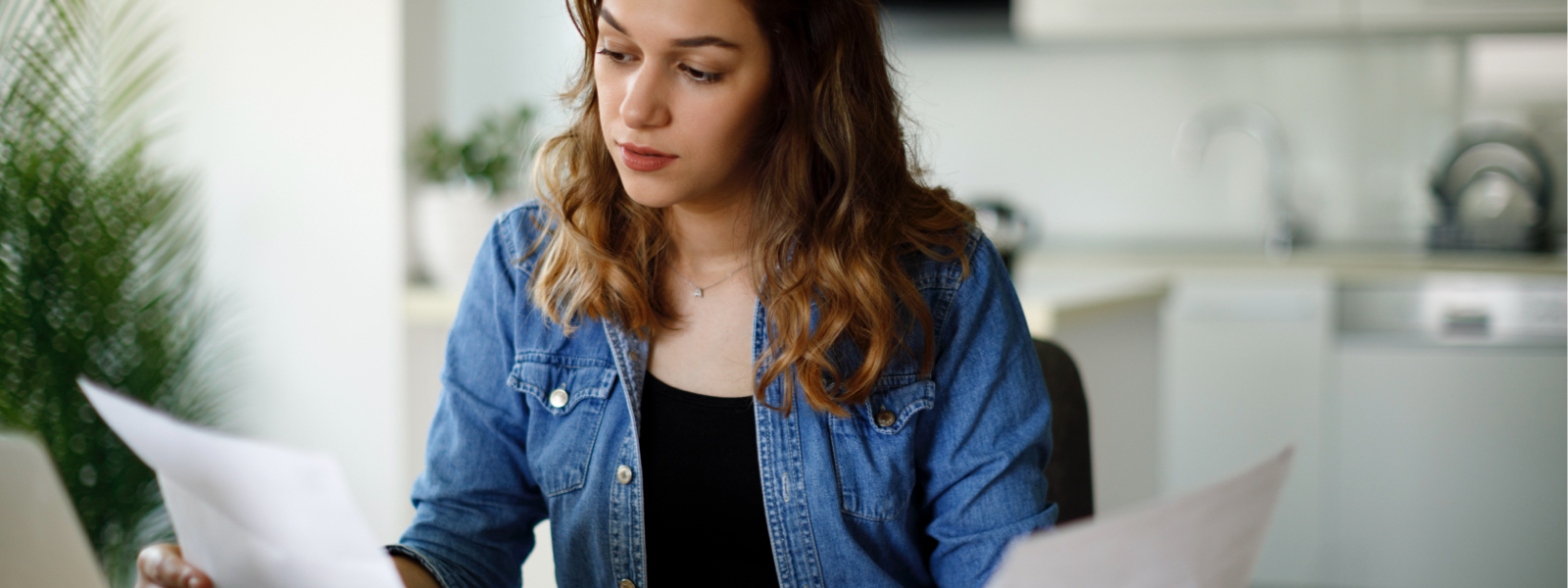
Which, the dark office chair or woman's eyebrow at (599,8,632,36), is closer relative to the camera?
woman's eyebrow at (599,8,632,36)

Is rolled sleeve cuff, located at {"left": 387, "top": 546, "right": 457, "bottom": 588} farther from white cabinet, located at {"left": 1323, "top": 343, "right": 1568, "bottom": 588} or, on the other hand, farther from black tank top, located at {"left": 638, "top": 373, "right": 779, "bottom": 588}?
white cabinet, located at {"left": 1323, "top": 343, "right": 1568, "bottom": 588}

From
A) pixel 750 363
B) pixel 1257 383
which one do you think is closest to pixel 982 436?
pixel 750 363

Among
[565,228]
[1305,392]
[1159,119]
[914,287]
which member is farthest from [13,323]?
[1159,119]

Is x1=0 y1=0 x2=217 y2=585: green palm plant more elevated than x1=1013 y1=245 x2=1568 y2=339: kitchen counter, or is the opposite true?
x1=0 y1=0 x2=217 y2=585: green palm plant

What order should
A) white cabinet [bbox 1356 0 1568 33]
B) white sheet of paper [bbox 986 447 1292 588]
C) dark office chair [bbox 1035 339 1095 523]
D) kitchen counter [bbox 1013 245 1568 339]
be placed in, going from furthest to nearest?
white cabinet [bbox 1356 0 1568 33]
kitchen counter [bbox 1013 245 1568 339]
dark office chair [bbox 1035 339 1095 523]
white sheet of paper [bbox 986 447 1292 588]

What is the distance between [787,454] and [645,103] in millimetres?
331

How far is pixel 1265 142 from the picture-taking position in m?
3.54

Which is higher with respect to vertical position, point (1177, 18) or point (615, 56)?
point (1177, 18)

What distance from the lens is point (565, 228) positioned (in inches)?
43.1

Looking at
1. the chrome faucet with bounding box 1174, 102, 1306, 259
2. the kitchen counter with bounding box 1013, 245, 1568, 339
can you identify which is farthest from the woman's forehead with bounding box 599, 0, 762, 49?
the chrome faucet with bounding box 1174, 102, 1306, 259

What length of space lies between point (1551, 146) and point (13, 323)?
3807 mm

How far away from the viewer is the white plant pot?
2.05 metres

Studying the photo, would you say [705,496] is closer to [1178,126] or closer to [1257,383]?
[1257,383]

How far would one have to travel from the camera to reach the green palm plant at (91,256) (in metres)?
1.93
